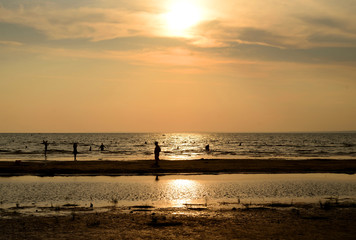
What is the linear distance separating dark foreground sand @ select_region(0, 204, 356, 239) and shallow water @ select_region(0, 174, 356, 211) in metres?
2.53

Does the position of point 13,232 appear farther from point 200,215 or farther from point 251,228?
point 251,228

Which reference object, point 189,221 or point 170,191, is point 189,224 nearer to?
point 189,221

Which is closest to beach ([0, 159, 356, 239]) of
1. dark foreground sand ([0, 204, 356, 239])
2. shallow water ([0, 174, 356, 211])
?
dark foreground sand ([0, 204, 356, 239])

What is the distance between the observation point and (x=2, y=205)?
18.8 metres

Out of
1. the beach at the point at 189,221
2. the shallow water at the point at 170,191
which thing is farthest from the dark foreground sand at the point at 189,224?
the shallow water at the point at 170,191

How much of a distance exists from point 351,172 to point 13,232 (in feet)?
101

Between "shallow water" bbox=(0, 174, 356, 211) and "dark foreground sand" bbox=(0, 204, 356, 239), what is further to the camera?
"shallow water" bbox=(0, 174, 356, 211)

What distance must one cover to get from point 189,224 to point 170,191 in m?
8.60

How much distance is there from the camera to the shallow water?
65.9 feet

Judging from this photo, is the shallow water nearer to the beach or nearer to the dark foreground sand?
the beach

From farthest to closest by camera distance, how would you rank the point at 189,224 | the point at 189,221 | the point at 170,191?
the point at 170,191, the point at 189,221, the point at 189,224

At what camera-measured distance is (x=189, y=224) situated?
14.8 meters

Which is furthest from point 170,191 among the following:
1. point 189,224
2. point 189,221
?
point 189,224

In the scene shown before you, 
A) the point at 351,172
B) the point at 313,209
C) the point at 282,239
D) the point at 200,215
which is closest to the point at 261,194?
the point at 313,209
